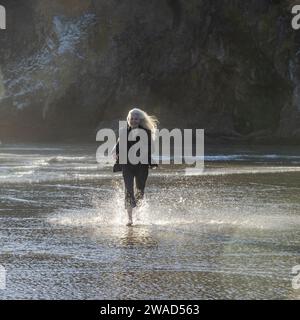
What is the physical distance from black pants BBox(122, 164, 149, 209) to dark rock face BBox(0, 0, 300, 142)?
28162 millimetres

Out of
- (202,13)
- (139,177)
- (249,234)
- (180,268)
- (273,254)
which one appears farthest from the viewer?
(202,13)

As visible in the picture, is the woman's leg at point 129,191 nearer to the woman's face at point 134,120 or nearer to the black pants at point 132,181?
the black pants at point 132,181

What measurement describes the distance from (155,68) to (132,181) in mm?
33489

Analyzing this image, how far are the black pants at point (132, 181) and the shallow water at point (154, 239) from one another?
325mm

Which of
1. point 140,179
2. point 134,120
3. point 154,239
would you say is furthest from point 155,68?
point 154,239

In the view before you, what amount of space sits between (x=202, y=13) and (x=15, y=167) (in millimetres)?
23723

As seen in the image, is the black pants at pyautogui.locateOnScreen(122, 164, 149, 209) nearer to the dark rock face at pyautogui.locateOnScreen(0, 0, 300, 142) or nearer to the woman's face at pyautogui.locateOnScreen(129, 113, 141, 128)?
the woman's face at pyautogui.locateOnScreen(129, 113, 141, 128)

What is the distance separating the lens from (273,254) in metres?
8.69

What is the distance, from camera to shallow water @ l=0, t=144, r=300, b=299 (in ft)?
23.6

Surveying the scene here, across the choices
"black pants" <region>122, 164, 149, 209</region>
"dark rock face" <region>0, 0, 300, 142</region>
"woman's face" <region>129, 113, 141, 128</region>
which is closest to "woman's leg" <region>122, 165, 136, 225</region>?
"black pants" <region>122, 164, 149, 209</region>

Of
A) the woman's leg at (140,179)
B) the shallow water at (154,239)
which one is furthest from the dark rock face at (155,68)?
the woman's leg at (140,179)

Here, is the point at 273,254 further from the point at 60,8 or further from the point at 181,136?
the point at 60,8

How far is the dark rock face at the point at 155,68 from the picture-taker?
40812 millimetres
